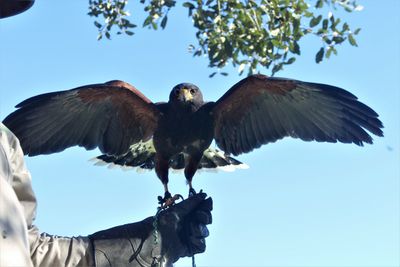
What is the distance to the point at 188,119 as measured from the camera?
187 inches

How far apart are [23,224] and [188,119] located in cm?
295

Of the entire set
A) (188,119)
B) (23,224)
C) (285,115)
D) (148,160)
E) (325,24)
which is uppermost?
(325,24)

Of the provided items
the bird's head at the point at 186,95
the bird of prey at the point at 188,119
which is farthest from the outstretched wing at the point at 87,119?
the bird's head at the point at 186,95

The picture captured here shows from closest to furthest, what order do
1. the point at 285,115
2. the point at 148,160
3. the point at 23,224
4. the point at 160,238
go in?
the point at 23,224
the point at 160,238
the point at 285,115
the point at 148,160

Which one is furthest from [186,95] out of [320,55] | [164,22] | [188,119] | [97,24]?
[97,24]

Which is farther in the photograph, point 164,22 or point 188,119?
point 164,22

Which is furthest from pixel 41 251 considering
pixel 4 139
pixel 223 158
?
pixel 223 158

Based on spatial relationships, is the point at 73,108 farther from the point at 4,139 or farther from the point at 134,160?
the point at 4,139

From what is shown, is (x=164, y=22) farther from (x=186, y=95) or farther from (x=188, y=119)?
(x=188, y=119)

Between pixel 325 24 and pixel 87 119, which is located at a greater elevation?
pixel 325 24

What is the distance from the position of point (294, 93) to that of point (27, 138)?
195 cm

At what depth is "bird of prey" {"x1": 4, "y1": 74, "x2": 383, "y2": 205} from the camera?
15.8ft

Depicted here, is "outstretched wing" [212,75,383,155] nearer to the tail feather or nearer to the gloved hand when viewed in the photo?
the tail feather

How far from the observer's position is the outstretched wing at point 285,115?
16.3 ft
